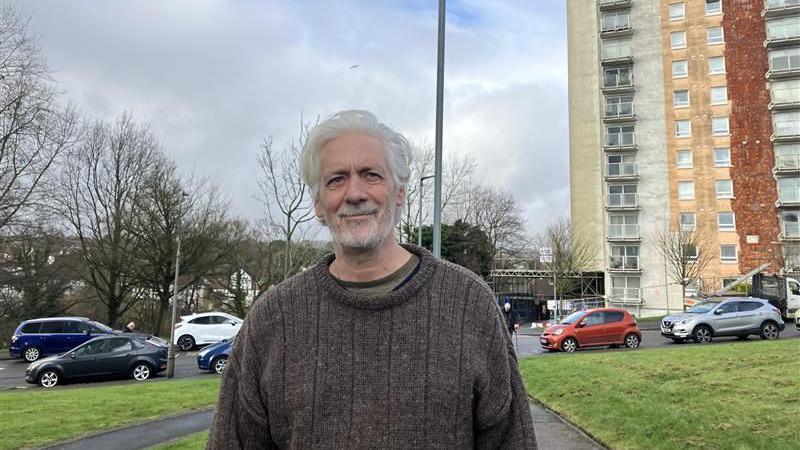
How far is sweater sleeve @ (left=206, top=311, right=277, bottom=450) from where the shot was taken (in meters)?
1.98

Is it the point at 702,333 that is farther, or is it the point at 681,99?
the point at 681,99

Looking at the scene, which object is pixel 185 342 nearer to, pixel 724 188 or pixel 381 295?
pixel 381 295

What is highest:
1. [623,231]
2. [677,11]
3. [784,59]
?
[677,11]

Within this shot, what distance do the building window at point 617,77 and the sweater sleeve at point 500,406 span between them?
1989 inches

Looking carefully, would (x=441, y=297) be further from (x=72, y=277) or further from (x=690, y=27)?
(x=690, y=27)

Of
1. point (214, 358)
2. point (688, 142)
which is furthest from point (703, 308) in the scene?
point (688, 142)

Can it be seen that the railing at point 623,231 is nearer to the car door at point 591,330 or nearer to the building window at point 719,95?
the building window at point 719,95

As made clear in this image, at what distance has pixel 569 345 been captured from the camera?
66.5ft

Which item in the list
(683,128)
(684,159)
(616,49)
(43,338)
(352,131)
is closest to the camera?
(352,131)

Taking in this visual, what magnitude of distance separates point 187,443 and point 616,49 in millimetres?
49617

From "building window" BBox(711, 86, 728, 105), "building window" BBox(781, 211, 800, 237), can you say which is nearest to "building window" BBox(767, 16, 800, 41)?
"building window" BBox(711, 86, 728, 105)

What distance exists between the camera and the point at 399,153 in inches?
85.9

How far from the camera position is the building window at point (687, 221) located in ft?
144

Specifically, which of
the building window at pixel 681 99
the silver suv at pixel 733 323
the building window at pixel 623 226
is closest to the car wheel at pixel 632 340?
the silver suv at pixel 733 323
